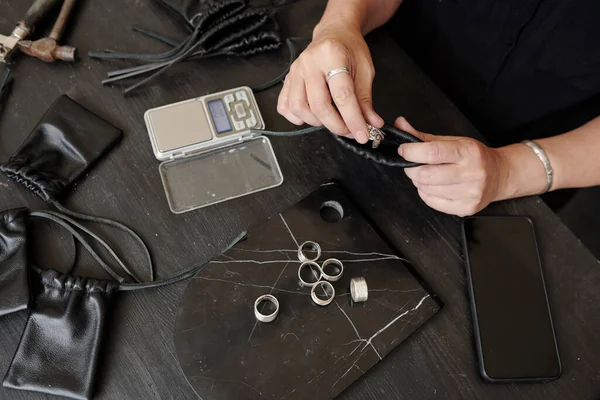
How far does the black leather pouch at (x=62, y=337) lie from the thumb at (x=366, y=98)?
37cm

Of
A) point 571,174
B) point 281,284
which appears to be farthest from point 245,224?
point 571,174

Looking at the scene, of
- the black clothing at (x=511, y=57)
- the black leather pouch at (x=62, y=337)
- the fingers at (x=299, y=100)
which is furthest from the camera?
the black clothing at (x=511, y=57)

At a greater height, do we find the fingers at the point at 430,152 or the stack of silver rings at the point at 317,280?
the fingers at the point at 430,152

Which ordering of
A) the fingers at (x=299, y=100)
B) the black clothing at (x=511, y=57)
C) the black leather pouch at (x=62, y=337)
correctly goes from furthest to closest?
the black clothing at (x=511, y=57), the fingers at (x=299, y=100), the black leather pouch at (x=62, y=337)

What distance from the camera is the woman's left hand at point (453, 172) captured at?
61 centimetres

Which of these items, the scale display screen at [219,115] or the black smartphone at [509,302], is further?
the scale display screen at [219,115]

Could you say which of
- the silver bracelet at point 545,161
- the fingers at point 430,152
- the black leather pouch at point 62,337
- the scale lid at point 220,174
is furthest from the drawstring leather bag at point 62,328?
the silver bracelet at point 545,161

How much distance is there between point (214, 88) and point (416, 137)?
31cm

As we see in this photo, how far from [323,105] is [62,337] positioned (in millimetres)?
412

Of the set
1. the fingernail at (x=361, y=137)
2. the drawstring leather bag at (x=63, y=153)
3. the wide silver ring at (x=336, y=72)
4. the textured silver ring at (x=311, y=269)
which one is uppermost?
the drawstring leather bag at (x=63, y=153)

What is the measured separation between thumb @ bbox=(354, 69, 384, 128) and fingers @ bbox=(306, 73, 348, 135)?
0.03 meters

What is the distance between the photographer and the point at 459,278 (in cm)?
64

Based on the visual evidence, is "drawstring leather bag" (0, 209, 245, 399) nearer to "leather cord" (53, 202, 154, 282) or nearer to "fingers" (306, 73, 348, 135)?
"leather cord" (53, 202, 154, 282)

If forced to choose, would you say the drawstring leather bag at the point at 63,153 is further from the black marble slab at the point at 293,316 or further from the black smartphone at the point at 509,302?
the black smartphone at the point at 509,302
